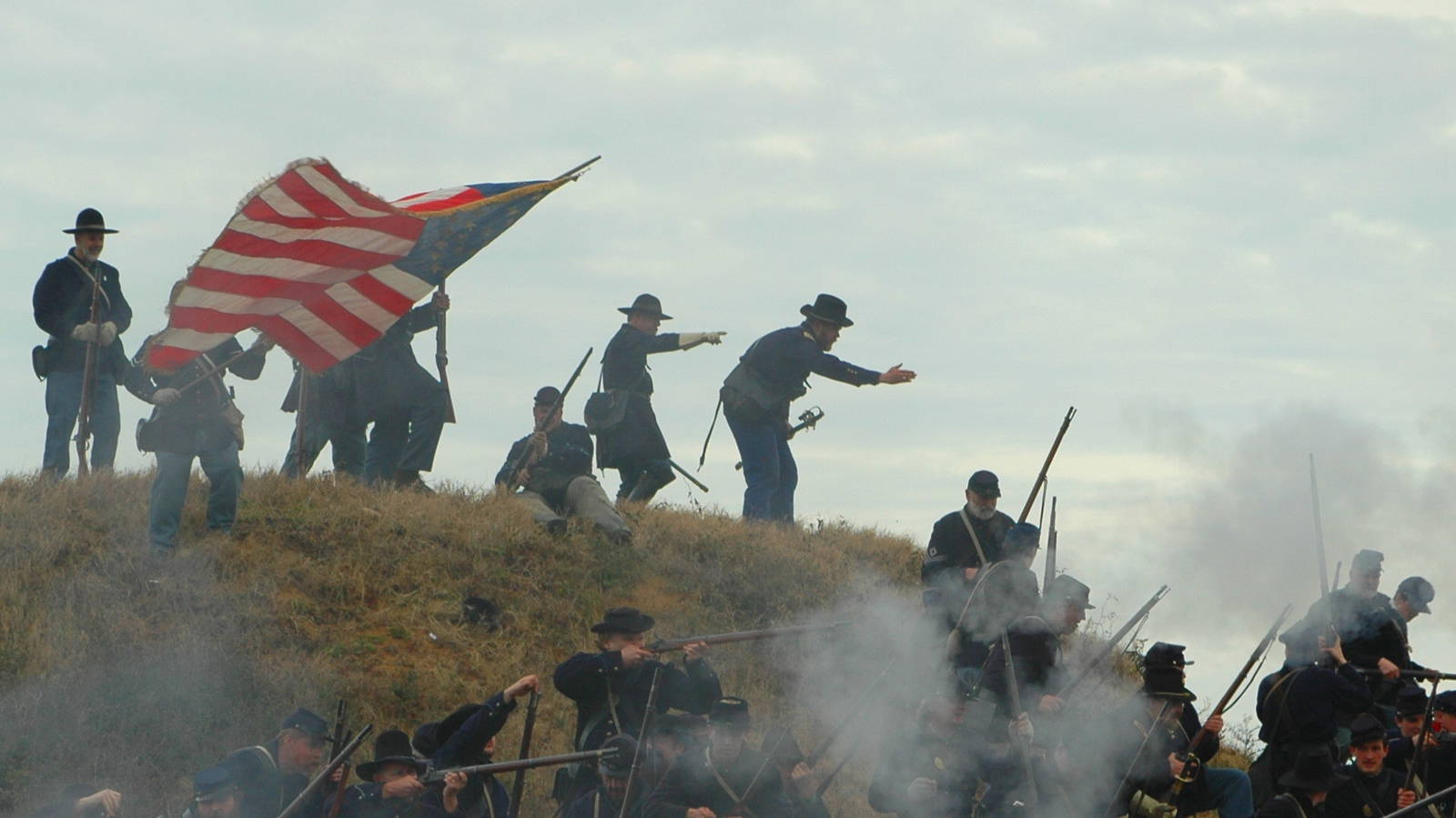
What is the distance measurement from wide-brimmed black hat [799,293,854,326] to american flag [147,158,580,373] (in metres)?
3.16

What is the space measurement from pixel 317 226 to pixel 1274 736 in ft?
23.8

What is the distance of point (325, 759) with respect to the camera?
11266 millimetres

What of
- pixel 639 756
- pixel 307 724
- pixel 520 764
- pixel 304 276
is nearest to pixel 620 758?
pixel 639 756

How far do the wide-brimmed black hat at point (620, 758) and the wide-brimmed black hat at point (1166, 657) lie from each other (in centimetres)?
286

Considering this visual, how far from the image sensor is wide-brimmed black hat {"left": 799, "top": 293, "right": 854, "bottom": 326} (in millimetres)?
16625

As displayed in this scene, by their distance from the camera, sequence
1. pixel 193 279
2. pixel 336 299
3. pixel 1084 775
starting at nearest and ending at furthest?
pixel 1084 775, pixel 193 279, pixel 336 299

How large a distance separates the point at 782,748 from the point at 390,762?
2247mm

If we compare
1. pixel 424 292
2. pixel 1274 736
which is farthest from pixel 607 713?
pixel 424 292

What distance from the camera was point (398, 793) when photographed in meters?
10.1

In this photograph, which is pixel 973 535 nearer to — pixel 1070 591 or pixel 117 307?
pixel 1070 591

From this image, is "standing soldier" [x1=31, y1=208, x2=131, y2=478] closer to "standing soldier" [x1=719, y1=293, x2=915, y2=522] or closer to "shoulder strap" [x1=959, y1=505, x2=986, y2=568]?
"standing soldier" [x1=719, y1=293, x2=915, y2=522]

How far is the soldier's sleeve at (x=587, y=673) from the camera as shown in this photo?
1118 centimetres

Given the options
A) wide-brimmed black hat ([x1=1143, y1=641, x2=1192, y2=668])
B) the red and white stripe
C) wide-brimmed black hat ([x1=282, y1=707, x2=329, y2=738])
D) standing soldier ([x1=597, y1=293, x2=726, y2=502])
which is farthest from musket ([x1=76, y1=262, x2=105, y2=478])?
wide-brimmed black hat ([x1=1143, y1=641, x2=1192, y2=668])

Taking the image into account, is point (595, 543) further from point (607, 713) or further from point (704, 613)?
point (607, 713)
